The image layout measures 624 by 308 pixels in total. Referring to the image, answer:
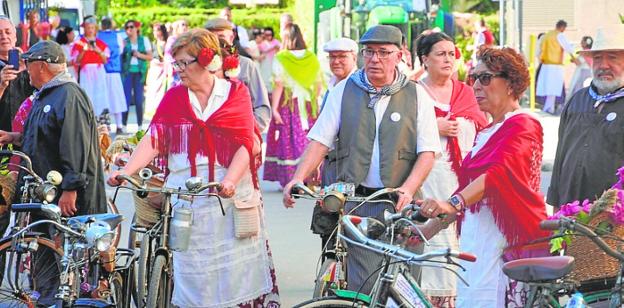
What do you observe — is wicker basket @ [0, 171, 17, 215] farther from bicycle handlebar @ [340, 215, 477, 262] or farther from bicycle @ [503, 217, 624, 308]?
bicycle @ [503, 217, 624, 308]

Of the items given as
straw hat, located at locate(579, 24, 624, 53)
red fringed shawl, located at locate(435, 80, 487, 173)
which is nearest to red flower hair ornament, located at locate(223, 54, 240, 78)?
red fringed shawl, located at locate(435, 80, 487, 173)

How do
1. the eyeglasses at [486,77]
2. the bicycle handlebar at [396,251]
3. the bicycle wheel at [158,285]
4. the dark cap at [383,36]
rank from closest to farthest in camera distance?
the bicycle handlebar at [396,251] → the eyeglasses at [486,77] → the dark cap at [383,36] → the bicycle wheel at [158,285]

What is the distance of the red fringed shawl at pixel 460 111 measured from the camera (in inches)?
332

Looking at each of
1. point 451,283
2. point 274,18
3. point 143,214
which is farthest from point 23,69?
point 274,18

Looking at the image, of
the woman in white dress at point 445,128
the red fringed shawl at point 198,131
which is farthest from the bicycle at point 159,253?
the woman in white dress at point 445,128

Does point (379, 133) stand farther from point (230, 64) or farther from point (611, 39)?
point (230, 64)

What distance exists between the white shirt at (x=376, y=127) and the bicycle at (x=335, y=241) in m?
0.18

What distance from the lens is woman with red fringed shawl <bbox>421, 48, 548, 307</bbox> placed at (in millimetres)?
6133

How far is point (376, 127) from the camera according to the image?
23.8ft

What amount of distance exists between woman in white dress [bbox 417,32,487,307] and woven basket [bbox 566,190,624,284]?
232cm

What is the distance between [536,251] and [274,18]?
3774 cm

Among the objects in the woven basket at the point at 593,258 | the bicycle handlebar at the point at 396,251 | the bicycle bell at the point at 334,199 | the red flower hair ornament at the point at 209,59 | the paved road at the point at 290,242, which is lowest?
the paved road at the point at 290,242

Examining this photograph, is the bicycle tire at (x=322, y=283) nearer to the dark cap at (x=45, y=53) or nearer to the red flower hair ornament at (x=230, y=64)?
the red flower hair ornament at (x=230, y=64)

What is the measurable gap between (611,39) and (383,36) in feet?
3.94
